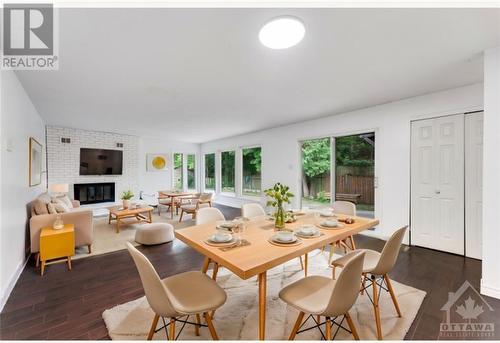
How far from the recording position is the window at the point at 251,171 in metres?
6.54

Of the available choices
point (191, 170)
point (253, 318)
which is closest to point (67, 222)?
point (253, 318)

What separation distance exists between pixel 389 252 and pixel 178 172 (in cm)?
764

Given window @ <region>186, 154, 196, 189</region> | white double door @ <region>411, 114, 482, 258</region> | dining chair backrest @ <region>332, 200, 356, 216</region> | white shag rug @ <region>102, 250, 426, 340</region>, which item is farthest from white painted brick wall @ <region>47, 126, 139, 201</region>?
white double door @ <region>411, 114, 482, 258</region>

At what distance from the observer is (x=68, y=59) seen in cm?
213

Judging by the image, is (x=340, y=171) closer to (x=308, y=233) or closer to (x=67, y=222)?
(x=308, y=233)

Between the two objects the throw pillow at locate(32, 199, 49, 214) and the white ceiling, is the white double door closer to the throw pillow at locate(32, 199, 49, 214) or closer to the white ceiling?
the white ceiling

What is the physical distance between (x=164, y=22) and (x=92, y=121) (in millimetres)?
4407

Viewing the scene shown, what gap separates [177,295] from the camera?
4.58ft

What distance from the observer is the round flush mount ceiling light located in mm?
1610

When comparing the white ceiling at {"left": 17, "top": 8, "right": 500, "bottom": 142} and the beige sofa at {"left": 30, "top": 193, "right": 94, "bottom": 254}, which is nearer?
the white ceiling at {"left": 17, "top": 8, "right": 500, "bottom": 142}

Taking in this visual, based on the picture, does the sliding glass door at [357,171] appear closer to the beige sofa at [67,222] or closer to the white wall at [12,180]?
Answer: the beige sofa at [67,222]

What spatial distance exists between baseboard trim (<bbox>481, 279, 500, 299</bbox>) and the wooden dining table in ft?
3.82

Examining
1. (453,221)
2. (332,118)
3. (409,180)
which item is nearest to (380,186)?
(409,180)

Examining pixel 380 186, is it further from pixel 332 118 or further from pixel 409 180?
pixel 332 118
